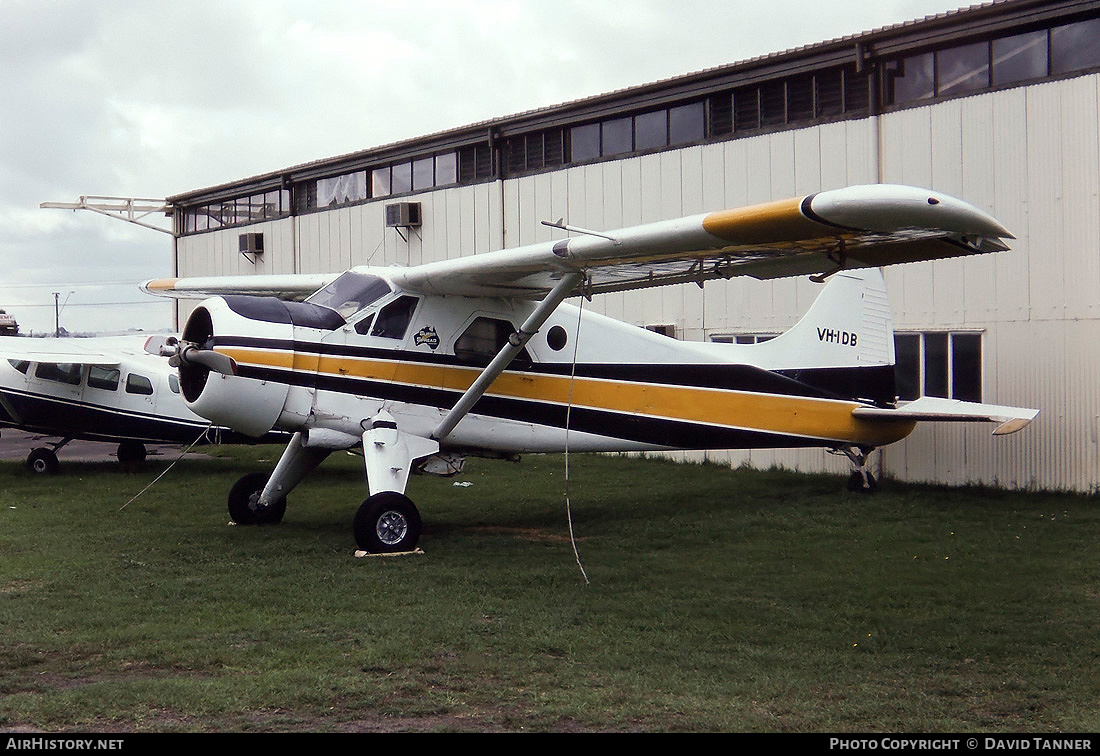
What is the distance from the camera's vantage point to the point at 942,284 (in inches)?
583

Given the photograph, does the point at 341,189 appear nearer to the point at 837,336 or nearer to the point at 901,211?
the point at 837,336

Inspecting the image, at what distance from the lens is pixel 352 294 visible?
10523 millimetres

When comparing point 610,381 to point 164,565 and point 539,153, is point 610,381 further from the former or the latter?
point 539,153

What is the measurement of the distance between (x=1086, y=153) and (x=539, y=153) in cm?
1089

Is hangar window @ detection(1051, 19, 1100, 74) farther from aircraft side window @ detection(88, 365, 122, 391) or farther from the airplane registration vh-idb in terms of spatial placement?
aircraft side window @ detection(88, 365, 122, 391)

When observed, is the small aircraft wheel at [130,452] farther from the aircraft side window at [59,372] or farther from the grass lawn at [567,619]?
the grass lawn at [567,619]

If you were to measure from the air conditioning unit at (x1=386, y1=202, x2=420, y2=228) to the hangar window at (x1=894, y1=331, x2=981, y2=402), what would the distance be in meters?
12.0

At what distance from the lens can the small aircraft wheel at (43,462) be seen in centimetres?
1756

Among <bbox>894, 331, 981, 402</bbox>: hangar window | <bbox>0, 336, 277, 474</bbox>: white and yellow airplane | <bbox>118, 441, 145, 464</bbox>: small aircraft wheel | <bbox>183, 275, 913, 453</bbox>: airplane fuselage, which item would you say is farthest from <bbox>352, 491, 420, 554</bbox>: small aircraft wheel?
<bbox>118, 441, 145, 464</bbox>: small aircraft wheel

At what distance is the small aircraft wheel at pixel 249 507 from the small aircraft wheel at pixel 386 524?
229cm

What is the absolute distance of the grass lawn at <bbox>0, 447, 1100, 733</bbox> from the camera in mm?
5258

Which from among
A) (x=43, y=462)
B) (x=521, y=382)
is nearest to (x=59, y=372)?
(x=43, y=462)

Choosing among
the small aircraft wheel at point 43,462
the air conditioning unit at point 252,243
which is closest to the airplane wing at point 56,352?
the small aircraft wheel at point 43,462

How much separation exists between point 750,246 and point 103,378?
524 inches
